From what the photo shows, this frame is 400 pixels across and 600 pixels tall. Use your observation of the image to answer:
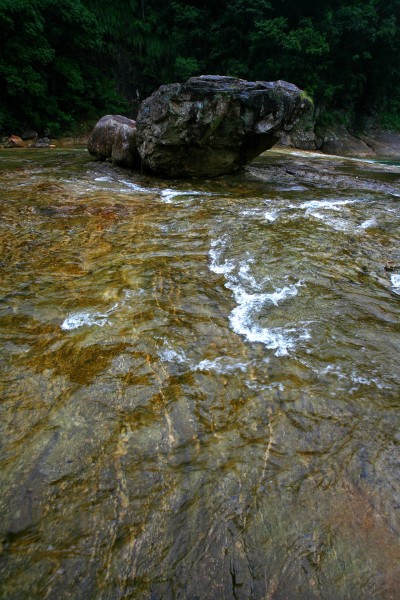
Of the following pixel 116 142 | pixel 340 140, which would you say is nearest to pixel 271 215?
pixel 116 142

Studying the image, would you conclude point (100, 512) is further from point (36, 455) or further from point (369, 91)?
point (369, 91)

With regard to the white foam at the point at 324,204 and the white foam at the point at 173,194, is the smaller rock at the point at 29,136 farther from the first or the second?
the white foam at the point at 324,204

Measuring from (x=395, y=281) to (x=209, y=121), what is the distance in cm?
570

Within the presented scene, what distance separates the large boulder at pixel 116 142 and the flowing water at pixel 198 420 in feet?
16.5

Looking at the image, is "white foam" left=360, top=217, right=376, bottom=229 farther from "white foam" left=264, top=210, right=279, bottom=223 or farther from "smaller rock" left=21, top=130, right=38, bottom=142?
"smaller rock" left=21, top=130, right=38, bottom=142

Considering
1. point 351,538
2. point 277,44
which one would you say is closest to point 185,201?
point 351,538

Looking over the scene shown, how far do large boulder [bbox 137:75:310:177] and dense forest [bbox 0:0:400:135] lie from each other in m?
12.1

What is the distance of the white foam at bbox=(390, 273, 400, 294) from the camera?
370 cm

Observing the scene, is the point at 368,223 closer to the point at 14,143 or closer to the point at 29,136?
the point at 14,143

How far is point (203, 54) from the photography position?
78.6 ft

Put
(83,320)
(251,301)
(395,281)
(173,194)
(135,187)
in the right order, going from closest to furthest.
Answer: (83,320) < (251,301) < (395,281) < (173,194) < (135,187)

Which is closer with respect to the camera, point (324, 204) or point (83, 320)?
point (83, 320)

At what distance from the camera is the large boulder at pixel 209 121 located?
297 inches

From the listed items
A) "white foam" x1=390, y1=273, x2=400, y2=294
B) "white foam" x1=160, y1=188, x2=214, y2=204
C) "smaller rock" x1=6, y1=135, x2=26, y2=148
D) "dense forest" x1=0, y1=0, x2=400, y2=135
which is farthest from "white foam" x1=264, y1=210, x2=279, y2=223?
"dense forest" x1=0, y1=0, x2=400, y2=135
